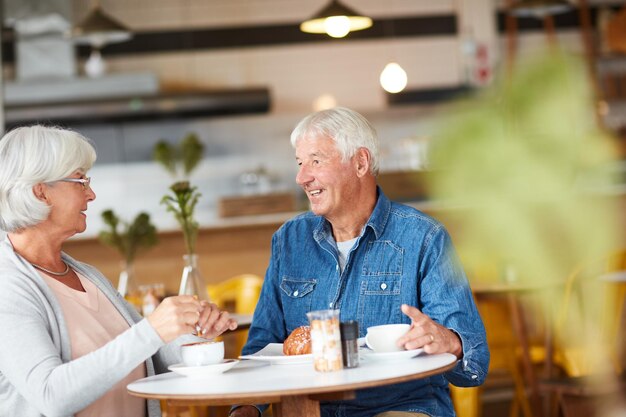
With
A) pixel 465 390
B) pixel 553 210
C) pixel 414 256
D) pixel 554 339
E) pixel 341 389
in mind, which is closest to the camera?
pixel 341 389

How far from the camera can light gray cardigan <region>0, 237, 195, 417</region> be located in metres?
1.83

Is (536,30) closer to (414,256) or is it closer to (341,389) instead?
(414,256)

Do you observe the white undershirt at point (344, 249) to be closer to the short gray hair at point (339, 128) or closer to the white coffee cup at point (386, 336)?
the short gray hair at point (339, 128)

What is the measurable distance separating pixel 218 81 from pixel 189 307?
678 cm

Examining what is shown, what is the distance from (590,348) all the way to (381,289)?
216 centimetres

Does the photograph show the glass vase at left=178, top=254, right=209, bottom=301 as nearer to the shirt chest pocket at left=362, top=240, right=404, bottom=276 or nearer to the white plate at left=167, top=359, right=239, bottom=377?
the shirt chest pocket at left=362, top=240, right=404, bottom=276

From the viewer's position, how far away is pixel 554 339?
4.70m

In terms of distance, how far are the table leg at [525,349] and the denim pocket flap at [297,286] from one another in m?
2.26

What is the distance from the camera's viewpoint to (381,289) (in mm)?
2352

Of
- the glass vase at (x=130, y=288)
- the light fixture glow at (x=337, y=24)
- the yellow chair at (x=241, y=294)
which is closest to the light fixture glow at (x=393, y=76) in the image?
the light fixture glow at (x=337, y=24)

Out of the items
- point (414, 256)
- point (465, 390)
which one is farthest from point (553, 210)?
point (414, 256)

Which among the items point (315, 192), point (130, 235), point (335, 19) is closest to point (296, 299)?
point (315, 192)

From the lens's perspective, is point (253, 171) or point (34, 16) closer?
point (34, 16)

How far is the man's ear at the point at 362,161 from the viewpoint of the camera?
8.23ft
